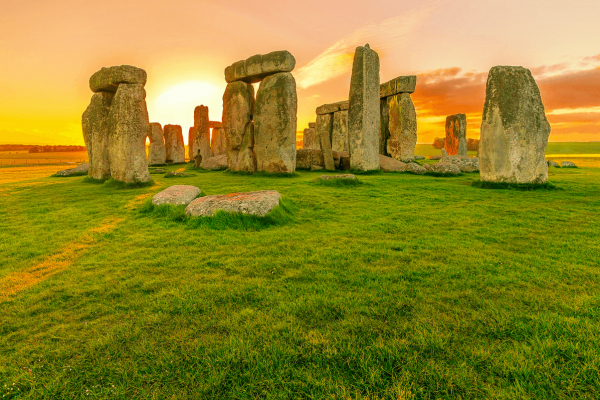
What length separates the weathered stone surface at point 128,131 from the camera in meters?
9.12

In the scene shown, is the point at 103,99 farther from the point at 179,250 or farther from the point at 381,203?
the point at 381,203

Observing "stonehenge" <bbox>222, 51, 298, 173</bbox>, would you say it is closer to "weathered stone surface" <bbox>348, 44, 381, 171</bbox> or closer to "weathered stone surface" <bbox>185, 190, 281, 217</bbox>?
"weathered stone surface" <bbox>348, 44, 381, 171</bbox>

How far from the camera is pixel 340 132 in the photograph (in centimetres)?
2330

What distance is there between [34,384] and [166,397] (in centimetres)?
85

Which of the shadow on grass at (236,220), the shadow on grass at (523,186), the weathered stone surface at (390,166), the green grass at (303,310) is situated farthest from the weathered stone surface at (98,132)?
the shadow on grass at (523,186)

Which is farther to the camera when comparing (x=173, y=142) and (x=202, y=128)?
(x=173, y=142)

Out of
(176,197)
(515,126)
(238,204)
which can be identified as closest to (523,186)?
(515,126)

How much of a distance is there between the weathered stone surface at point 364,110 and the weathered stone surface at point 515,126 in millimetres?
5048

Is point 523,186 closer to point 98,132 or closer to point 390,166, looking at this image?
point 390,166

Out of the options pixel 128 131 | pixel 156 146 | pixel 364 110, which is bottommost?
pixel 128 131

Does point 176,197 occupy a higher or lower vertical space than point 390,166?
lower

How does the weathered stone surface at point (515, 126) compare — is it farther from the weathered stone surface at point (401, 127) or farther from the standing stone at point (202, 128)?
the standing stone at point (202, 128)

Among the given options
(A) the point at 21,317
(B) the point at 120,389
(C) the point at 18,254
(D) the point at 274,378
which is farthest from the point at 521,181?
(C) the point at 18,254

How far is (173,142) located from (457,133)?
21.9m
